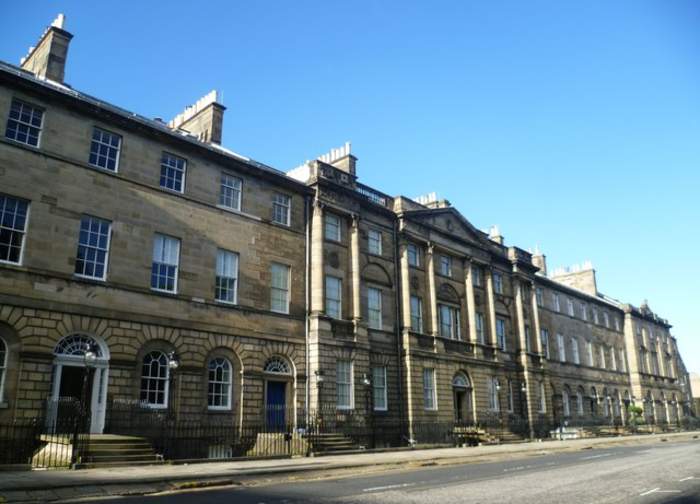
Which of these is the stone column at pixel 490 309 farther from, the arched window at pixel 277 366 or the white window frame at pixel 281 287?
the arched window at pixel 277 366

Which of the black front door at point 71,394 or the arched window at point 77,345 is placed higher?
the arched window at point 77,345

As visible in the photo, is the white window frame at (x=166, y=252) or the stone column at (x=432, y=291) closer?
the white window frame at (x=166, y=252)

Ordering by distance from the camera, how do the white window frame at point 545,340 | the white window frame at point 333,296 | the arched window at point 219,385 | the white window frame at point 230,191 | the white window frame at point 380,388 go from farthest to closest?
the white window frame at point 545,340, the white window frame at point 380,388, the white window frame at point 333,296, the white window frame at point 230,191, the arched window at point 219,385

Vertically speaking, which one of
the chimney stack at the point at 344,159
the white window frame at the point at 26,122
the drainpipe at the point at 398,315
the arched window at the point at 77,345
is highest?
the chimney stack at the point at 344,159

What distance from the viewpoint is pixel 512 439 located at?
37312 millimetres

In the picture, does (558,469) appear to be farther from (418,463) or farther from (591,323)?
(591,323)

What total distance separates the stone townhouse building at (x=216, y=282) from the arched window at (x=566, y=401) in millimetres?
8787

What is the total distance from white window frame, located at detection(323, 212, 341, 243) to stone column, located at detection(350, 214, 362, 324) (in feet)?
2.62

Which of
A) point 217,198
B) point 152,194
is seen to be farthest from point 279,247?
point 152,194

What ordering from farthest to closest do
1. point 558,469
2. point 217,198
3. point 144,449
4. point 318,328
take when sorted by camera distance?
point 318,328 < point 217,198 < point 144,449 < point 558,469

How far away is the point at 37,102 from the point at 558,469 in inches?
825

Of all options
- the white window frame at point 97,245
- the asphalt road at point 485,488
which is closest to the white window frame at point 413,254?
the white window frame at point 97,245

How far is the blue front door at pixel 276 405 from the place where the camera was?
25453 mm

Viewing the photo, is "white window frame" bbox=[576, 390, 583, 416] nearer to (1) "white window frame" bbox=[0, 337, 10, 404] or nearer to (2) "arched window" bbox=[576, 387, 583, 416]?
(2) "arched window" bbox=[576, 387, 583, 416]
